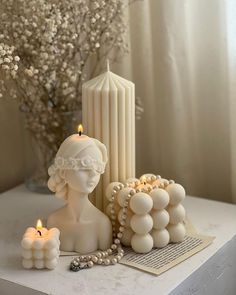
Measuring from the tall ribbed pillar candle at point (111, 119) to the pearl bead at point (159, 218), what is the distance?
0.12m

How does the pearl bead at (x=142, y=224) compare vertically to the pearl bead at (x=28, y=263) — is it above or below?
above

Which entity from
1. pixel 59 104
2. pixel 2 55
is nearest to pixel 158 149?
pixel 59 104

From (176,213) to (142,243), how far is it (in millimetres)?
87

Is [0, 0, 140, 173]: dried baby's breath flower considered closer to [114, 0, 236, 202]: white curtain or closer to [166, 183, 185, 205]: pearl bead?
[114, 0, 236, 202]: white curtain

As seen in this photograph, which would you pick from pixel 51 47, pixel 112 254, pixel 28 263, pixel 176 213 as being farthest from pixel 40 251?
pixel 51 47

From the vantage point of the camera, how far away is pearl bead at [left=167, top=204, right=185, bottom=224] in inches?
47.8

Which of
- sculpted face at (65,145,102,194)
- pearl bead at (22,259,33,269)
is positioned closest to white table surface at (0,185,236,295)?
pearl bead at (22,259,33,269)

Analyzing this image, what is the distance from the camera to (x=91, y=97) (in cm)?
124

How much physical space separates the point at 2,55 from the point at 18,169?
51 centimetres

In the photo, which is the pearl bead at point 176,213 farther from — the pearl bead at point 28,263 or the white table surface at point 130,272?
the pearl bead at point 28,263

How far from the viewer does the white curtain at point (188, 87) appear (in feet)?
4.71

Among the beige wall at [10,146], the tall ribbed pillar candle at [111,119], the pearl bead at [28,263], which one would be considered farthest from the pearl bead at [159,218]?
the beige wall at [10,146]

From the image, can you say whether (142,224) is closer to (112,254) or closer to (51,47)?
(112,254)

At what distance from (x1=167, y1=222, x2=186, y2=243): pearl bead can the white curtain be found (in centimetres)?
28
